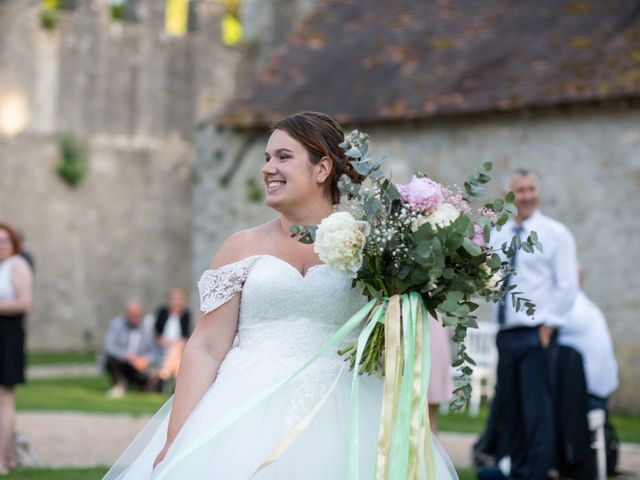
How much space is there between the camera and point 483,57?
1880 cm

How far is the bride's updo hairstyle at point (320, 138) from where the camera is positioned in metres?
4.45

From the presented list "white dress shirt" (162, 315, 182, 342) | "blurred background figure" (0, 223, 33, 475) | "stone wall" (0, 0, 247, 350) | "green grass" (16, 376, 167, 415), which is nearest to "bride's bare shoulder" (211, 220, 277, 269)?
"blurred background figure" (0, 223, 33, 475)

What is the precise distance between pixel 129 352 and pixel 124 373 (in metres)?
0.38

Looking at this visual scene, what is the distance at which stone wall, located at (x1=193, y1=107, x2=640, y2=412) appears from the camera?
648 inches

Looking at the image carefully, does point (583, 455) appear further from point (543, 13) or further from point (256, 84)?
point (256, 84)

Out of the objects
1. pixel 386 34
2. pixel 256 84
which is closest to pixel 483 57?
pixel 386 34

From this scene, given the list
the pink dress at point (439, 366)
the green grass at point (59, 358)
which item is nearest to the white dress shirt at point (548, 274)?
the pink dress at point (439, 366)

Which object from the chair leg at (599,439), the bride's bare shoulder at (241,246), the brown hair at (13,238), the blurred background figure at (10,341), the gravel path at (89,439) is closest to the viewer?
A: the bride's bare shoulder at (241,246)

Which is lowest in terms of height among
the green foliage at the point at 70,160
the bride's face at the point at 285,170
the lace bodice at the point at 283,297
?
the lace bodice at the point at 283,297

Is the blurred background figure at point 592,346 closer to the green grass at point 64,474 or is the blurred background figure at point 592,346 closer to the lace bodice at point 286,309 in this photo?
the green grass at point 64,474

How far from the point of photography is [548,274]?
830 cm

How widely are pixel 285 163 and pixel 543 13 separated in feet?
50.1

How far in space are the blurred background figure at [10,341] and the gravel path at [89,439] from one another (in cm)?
61

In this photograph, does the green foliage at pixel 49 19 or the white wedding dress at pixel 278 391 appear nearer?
the white wedding dress at pixel 278 391
